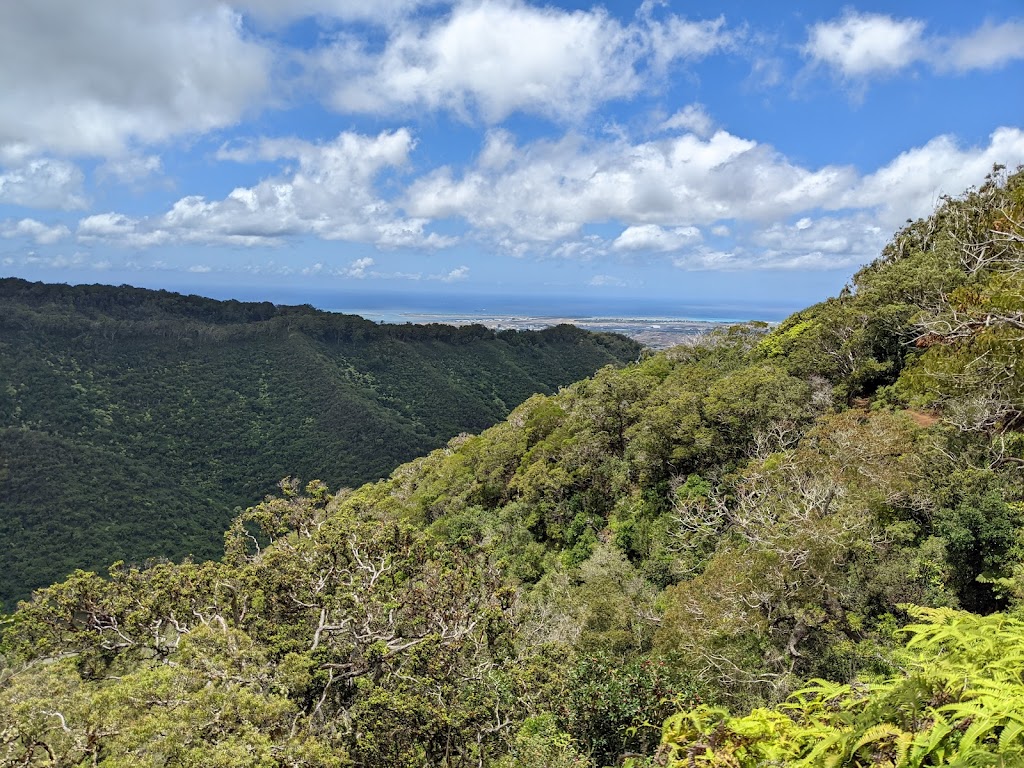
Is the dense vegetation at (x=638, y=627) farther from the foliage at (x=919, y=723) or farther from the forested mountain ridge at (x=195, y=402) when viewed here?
the forested mountain ridge at (x=195, y=402)

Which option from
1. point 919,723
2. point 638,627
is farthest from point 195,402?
point 919,723

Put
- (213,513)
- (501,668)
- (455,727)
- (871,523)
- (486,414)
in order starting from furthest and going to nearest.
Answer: (486,414)
(213,513)
(871,523)
(501,668)
(455,727)

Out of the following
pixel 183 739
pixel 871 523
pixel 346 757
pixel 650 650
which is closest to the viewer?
pixel 183 739

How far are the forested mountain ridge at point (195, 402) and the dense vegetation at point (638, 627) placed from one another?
187 feet

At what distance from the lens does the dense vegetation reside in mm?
5629

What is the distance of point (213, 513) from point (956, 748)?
3493 inches

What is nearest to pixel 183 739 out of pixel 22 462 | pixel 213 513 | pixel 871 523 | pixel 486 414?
pixel 871 523

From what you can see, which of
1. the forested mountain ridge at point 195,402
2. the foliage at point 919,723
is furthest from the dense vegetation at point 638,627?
the forested mountain ridge at point 195,402

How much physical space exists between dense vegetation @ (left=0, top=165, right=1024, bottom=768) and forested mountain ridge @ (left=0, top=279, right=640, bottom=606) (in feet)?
187

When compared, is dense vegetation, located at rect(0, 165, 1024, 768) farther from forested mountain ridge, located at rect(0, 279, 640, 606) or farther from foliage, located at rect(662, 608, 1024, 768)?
forested mountain ridge, located at rect(0, 279, 640, 606)

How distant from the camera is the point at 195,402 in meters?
113

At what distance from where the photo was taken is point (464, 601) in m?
14.9

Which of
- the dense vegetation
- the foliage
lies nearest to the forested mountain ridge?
the dense vegetation

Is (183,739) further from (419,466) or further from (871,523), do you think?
(419,466)
